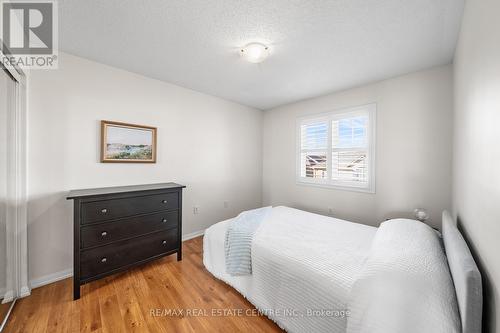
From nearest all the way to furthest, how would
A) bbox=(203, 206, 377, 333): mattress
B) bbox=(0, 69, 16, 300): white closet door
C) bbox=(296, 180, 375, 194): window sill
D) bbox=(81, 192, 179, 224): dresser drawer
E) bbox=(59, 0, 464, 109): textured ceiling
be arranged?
bbox=(203, 206, 377, 333): mattress < bbox=(59, 0, 464, 109): textured ceiling < bbox=(0, 69, 16, 300): white closet door < bbox=(81, 192, 179, 224): dresser drawer < bbox=(296, 180, 375, 194): window sill

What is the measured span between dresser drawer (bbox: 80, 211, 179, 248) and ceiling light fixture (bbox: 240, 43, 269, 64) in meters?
2.02

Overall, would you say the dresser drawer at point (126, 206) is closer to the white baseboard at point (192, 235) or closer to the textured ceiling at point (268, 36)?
the white baseboard at point (192, 235)

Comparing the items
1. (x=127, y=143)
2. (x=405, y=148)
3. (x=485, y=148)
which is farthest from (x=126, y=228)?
(x=405, y=148)

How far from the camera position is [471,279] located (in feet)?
2.66

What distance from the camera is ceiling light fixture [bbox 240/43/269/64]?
190cm

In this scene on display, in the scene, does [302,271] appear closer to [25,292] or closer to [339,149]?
[339,149]

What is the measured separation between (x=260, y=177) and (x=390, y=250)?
10.5 feet

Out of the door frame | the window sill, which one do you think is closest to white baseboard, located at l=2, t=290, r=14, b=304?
the door frame

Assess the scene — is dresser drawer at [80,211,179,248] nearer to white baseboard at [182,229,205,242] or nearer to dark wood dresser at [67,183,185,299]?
dark wood dresser at [67,183,185,299]

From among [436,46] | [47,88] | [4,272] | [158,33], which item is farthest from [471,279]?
[47,88]

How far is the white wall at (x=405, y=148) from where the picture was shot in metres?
2.33

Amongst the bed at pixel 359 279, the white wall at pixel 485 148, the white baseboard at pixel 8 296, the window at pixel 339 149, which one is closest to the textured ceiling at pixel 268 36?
the white wall at pixel 485 148

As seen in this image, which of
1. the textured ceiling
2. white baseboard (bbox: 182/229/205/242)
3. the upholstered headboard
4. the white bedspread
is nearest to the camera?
the upholstered headboard

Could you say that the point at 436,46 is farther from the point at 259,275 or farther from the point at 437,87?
the point at 259,275
